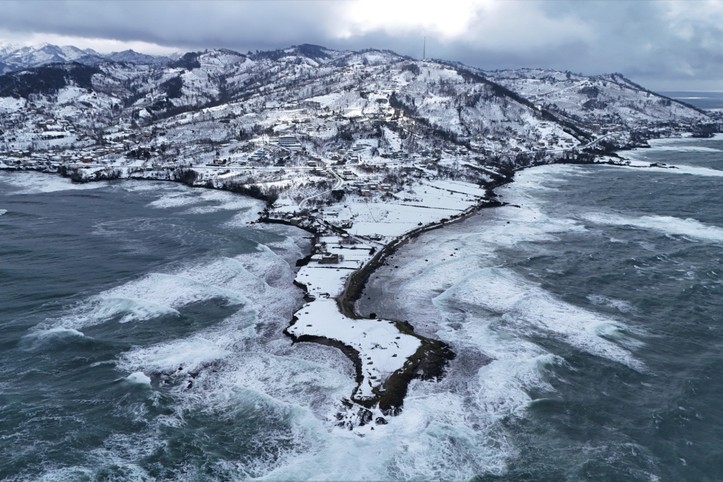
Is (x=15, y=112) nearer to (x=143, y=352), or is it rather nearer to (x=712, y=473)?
(x=143, y=352)

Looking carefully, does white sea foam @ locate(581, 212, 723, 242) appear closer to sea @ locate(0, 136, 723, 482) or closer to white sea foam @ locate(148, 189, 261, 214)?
sea @ locate(0, 136, 723, 482)

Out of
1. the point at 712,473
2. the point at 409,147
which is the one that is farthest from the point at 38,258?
the point at 409,147

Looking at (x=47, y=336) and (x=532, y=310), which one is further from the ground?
(x=532, y=310)

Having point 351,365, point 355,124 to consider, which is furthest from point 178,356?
point 355,124

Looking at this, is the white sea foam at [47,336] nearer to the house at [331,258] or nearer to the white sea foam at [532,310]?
the house at [331,258]

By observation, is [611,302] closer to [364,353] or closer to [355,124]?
[364,353]

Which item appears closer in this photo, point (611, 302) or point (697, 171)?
point (611, 302)

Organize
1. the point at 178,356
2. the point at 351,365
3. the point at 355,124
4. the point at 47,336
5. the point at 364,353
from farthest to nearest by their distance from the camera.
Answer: the point at 355,124 < the point at 47,336 < the point at 364,353 < the point at 178,356 < the point at 351,365

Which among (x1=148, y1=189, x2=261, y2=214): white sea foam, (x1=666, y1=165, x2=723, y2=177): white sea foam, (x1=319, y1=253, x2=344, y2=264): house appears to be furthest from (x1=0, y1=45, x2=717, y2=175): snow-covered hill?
(x1=319, y1=253, x2=344, y2=264): house
